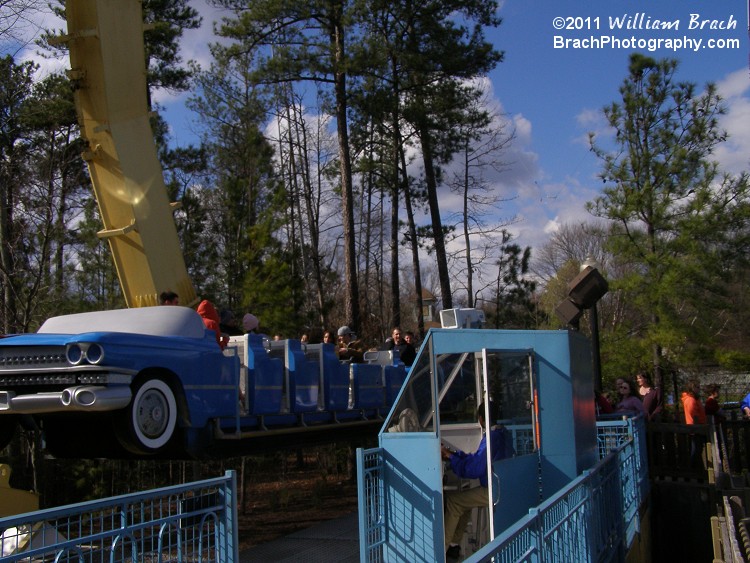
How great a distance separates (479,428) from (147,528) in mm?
3544

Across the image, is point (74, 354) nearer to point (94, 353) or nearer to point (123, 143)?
point (94, 353)

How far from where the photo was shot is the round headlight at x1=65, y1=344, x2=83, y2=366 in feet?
21.6

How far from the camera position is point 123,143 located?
29.3ft

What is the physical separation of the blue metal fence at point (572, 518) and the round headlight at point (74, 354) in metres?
2.44

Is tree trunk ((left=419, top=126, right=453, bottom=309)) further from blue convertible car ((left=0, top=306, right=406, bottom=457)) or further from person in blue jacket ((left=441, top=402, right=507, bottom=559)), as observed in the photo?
person in blue jacket ((left=441, top=402, right=507, bottom=559))

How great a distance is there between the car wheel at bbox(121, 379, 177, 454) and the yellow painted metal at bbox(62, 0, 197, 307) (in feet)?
6.54

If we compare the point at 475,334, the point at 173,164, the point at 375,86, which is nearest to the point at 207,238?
the point at 173,164

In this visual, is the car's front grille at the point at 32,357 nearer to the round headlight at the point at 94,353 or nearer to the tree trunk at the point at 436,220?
the round headlight at the point at 94,353

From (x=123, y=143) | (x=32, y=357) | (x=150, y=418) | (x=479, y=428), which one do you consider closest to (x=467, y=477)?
(x=479, y=428)

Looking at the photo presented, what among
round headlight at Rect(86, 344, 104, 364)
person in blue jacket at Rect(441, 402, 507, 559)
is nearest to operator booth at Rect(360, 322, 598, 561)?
person in blue jacket at Rect(441, 402, 507, 559)

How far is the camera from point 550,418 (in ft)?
23.0

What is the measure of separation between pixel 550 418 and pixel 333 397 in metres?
3.68

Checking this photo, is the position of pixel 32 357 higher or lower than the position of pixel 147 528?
higher

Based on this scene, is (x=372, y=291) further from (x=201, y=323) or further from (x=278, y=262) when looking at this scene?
(x=201, y=323)
